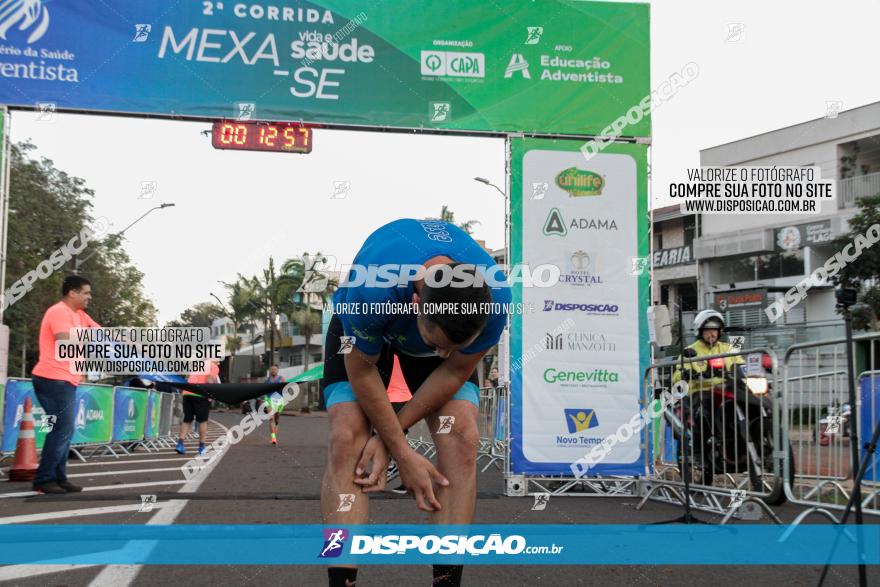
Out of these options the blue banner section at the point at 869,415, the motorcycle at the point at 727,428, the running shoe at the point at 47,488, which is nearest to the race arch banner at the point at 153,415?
the running shoe at the point at 47,488

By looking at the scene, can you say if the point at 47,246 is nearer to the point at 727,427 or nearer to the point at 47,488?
the point at 47,488

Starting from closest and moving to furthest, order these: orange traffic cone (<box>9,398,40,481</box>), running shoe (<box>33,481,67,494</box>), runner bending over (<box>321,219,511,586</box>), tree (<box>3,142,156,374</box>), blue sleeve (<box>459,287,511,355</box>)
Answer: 1. runner bending over (<box>321,219,511,586</box>)
2. blue sleeve (<box>459,287,511,355</box>)
3. running shoe (<box>33,481,67,494</box>)
4. orange traffic cone (<box>9,398,40,481</box>)
5. tree (<box>3,142,156,374</box>)

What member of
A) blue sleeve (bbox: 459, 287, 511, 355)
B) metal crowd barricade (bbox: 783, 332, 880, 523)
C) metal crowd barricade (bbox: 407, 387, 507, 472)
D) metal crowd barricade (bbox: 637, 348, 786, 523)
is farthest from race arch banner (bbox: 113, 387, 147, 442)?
blue sleeve (bbox: 459, 287, 511, 355)

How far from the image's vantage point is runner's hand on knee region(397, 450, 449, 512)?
10.1 feet

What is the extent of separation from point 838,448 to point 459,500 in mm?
4854

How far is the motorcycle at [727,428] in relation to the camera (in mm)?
6637

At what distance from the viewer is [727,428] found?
Answer: 22.6ft

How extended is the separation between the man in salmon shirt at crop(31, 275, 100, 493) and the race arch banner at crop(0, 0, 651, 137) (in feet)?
7.22

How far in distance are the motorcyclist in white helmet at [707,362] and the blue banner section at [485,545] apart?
1.80 meters

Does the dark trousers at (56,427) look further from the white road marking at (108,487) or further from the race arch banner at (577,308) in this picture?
the race arch banner at (577,308)

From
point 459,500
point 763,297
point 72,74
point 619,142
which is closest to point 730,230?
point 763,297


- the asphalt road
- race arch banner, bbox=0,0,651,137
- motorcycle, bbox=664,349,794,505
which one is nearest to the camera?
the asphalt road

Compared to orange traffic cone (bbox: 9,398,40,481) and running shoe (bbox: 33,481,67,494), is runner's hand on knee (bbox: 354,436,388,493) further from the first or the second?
orange traffic cone (bbox: 9,398,40,481)

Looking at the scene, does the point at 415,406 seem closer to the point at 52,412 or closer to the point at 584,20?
the point at 52,412
